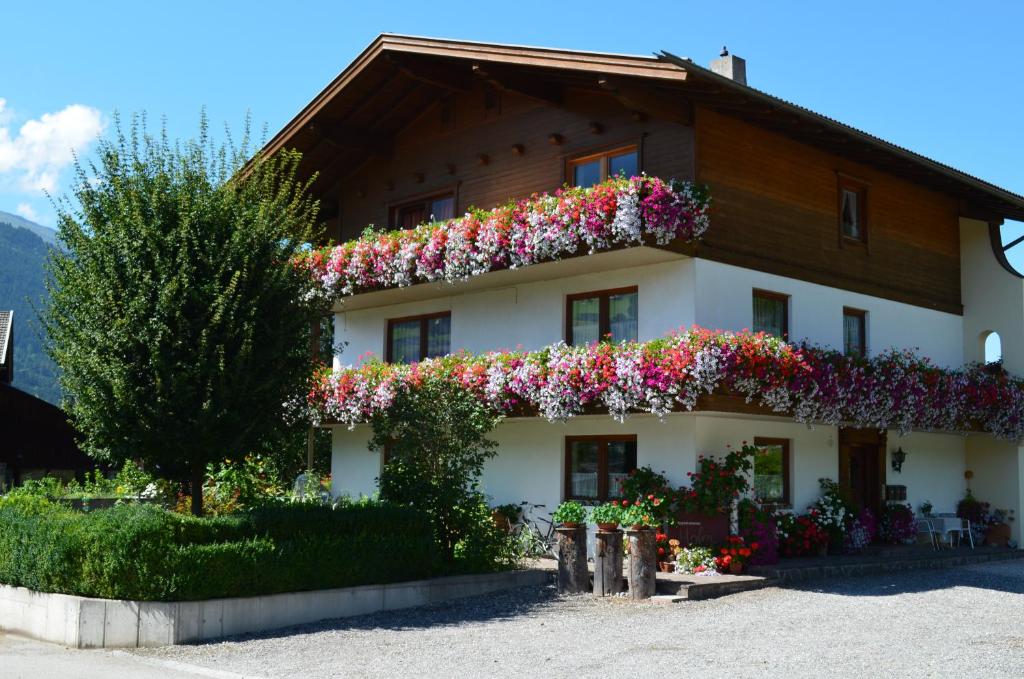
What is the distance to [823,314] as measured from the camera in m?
20.7

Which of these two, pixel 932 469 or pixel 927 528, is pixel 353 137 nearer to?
pixel 932 469

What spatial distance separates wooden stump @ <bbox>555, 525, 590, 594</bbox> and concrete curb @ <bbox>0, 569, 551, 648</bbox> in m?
2.25

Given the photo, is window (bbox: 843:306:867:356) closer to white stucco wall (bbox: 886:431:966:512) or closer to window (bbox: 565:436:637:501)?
white stucco wall (bbox: 886:431:966:512)

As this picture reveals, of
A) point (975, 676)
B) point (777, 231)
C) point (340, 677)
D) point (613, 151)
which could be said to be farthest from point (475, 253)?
point (975, 676)

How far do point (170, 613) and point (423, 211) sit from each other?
1292 cm

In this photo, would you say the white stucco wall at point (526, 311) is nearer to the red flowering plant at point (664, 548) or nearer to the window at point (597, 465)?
the window at point (597, 465)

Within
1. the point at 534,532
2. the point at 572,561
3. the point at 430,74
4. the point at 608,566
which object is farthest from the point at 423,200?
the point at 608,566

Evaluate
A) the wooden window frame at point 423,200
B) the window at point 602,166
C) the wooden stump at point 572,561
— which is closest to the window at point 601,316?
the window at point 602,166

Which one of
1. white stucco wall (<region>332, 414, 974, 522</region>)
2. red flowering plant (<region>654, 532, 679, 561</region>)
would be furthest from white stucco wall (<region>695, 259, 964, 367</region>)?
red flowering plant (<region>654, 532, 679, 561</region>)

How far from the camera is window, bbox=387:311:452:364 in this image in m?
23.1

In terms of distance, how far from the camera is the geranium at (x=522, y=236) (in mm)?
17203

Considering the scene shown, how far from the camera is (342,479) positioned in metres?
24.8

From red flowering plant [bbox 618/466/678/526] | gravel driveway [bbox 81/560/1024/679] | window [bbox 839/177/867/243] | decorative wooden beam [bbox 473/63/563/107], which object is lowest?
gravel driveway [bbox 81/560/1024/679]

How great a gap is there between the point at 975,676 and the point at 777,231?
36.6 ft
